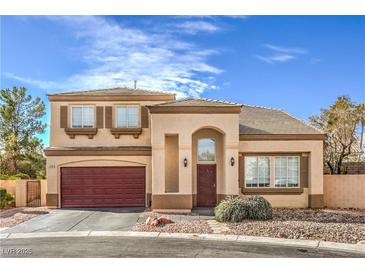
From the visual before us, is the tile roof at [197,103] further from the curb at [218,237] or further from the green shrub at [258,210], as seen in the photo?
the curb at [218,237]

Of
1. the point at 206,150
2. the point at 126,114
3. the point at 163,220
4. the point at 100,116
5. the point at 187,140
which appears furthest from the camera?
the point at 126,114

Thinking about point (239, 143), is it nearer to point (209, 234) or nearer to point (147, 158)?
point (147, 158)

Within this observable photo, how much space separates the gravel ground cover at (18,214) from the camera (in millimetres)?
14016

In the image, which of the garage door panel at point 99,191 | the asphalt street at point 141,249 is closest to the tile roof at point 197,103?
the garage door panel at point 99,191

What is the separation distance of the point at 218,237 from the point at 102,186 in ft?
26.8

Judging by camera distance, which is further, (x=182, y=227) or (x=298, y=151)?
(x=298, y=151)

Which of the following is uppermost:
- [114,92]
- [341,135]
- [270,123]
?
[114,92]

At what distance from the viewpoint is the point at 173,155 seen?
17703 millimetres

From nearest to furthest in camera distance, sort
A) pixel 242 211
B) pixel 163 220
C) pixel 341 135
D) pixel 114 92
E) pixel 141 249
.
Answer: pixel 141 249 → pixel 163 220 → pixel 242 211 → pixel 114 92 → pixel 341 135

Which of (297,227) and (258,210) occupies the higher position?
(258,210)

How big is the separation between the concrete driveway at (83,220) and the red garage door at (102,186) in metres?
0.82

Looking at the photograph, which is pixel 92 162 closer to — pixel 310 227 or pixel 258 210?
pixel 258 210

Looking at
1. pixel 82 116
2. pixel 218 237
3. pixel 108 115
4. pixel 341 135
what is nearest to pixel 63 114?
pixel 82 116

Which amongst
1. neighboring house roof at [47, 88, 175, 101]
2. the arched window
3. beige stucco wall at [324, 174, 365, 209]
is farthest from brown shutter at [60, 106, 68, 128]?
beige stucco wall at [324, 174, 365, 209]
